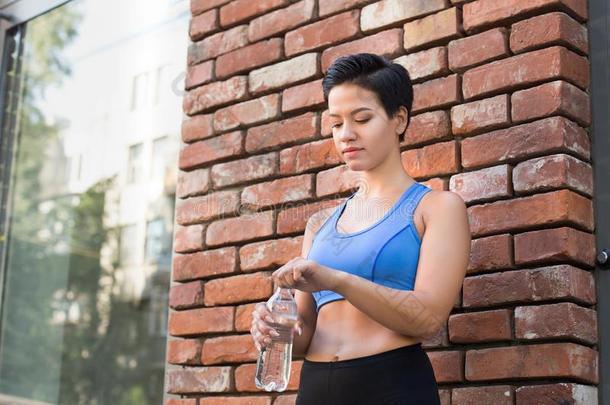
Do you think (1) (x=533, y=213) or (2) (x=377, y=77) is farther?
(1) (x=533, y=213)

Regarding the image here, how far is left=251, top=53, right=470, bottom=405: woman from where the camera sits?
1.95m

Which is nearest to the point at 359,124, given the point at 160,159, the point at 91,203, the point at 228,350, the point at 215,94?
the point at 228,350

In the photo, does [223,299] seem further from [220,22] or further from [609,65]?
[609,65]

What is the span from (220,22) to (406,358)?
163 centimetres

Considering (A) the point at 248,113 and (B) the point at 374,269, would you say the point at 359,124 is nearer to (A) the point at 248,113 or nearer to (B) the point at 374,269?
(B) the point at 374,269

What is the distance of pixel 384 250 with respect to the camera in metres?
2.07

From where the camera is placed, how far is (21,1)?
4.30 metres

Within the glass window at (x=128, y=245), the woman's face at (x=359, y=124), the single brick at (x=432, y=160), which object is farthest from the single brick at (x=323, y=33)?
the glass window at (x=128, y=245)

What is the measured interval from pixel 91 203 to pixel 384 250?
2.35 metres

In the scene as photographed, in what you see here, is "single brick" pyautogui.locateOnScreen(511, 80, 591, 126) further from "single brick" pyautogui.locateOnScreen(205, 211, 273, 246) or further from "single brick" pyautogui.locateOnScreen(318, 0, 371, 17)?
"single brick" pyautogui.locateOnScreen(205, 211, 273, 246)

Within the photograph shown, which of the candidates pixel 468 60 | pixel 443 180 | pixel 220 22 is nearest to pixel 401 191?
pixel 443 180

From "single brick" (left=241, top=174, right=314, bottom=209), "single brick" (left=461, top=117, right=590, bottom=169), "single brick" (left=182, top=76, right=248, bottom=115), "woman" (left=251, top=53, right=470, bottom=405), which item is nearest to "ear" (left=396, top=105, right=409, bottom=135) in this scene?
"woman" (left=251, top=53, right=470, bottom=405)

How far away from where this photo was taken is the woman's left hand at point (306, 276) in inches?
75.1

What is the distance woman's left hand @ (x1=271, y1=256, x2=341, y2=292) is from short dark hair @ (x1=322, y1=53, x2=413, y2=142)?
45cm
